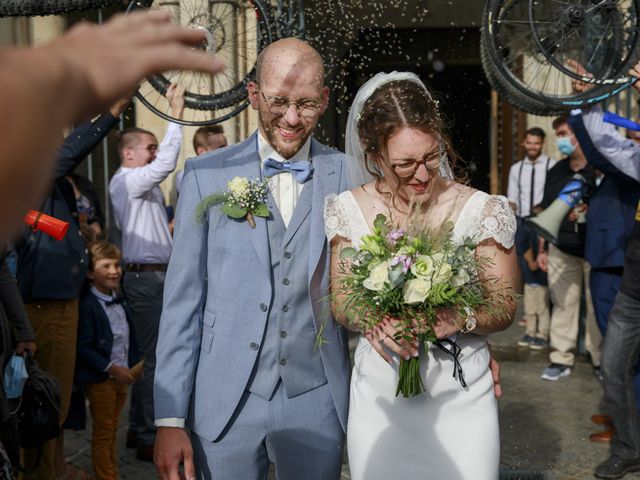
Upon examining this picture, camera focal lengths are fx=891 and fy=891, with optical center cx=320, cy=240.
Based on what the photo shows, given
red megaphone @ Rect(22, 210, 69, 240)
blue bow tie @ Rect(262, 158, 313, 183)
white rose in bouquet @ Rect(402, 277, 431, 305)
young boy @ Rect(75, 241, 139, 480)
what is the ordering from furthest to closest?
young boy @ Rect(75, 241, 139, 480)
red megaphone @ Rect(22, 210, 69, 240)
blue bow tie @ Rect(262, 158, 313, 183)
white rose in bouquet @ Rect(402, 277, 431, 305)

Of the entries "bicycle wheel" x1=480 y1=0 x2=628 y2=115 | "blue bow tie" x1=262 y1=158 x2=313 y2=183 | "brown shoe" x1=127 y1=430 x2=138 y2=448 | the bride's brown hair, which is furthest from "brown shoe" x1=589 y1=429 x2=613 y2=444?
"blue bow tie" x1=262 y1=158 x2=313 y2=183

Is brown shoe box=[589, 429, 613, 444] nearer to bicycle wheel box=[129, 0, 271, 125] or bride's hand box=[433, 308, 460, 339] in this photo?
bicycle wheel box=[129, 0, 271, 125]

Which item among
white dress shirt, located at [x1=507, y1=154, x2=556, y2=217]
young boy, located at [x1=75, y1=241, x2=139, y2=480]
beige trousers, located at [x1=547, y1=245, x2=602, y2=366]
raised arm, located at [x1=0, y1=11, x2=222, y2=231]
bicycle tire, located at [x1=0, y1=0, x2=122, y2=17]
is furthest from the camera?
white dress shirt, located at [x1=507, y1=154, x2=556, y2=217]

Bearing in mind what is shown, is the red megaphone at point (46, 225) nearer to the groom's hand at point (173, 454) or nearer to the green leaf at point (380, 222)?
the groom's hand at point (173, 454)

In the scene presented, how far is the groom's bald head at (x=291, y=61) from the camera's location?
10.2ft

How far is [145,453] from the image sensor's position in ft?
19.7

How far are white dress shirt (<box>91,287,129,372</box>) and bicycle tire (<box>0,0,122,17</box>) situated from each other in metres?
2.20

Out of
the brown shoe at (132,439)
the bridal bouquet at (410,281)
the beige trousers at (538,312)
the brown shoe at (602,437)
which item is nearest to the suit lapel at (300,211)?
the bridal bouquet at (410,281)

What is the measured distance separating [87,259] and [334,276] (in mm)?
2701

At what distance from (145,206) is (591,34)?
3.31 m

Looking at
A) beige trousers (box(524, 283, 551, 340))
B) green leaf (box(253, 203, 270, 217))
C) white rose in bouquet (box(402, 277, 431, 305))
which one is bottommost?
beige trousers (box(524, 283, 551, 340))

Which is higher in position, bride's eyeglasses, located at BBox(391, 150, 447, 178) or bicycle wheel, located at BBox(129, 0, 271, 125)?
bicycle wheel, located at BBox(129, 0, 271, 125)

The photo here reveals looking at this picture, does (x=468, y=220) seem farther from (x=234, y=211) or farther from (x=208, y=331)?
(x=208, y=331)

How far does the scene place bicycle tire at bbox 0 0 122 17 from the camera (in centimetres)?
341
